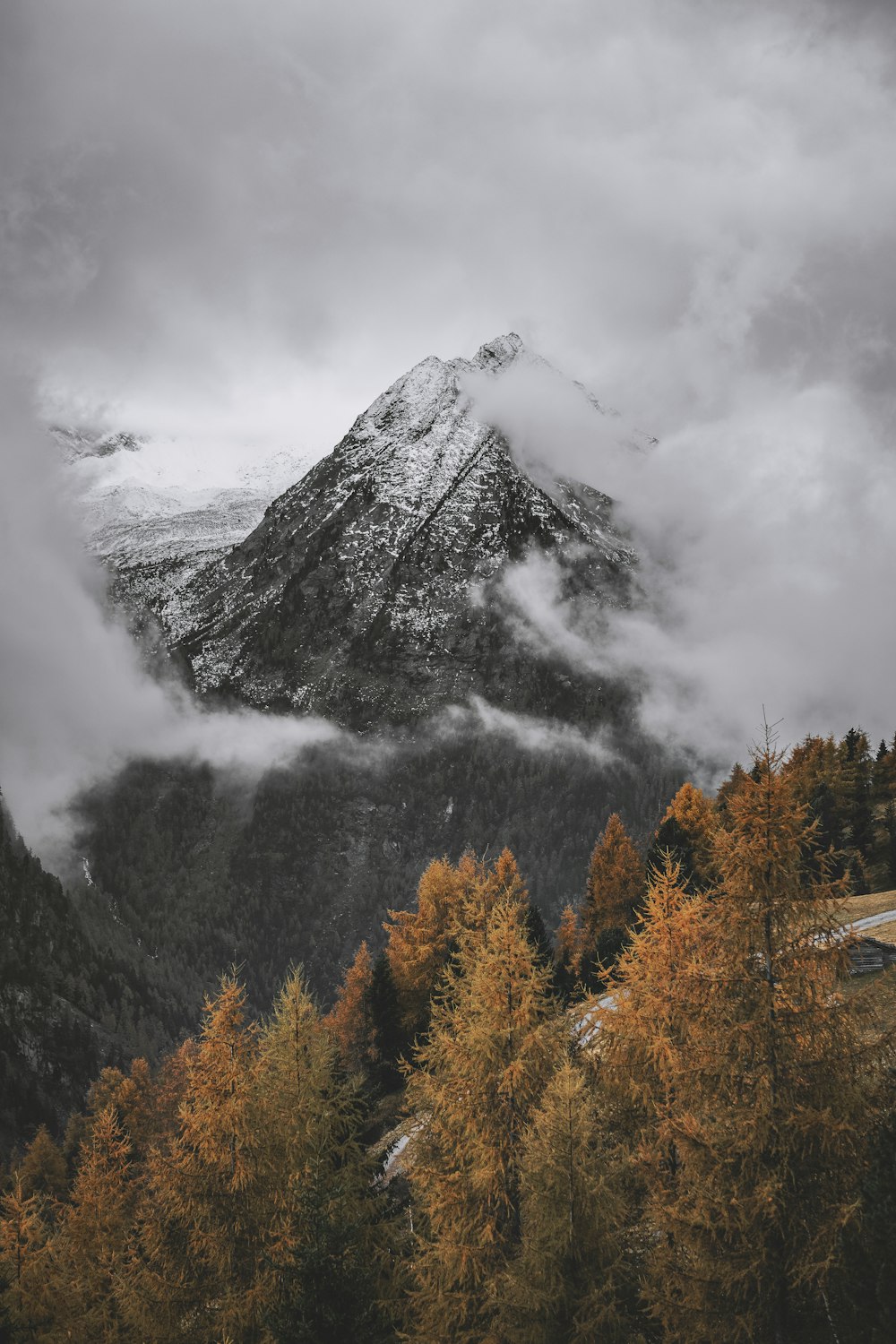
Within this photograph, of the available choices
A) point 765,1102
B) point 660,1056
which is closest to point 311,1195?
point 660,1056

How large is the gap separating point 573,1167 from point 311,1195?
6.17 metres

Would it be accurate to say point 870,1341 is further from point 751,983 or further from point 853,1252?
point 751,983

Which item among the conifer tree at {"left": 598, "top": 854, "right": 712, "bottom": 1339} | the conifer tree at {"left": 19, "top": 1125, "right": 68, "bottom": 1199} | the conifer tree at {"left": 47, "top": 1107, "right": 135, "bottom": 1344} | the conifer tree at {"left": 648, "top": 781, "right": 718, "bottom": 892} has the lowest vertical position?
the conifer tree at {"left": 19, "top": 1125, "right": 68, "bottom": 1199}

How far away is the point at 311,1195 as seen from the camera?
1670cm

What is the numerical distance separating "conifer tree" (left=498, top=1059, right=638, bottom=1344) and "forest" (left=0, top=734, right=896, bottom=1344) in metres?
0.06

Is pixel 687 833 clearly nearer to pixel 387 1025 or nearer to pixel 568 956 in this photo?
pixel 568 956

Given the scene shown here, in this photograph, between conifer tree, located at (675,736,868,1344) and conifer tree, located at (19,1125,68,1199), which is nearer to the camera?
conifer tree, located at (675,736,868,1344)

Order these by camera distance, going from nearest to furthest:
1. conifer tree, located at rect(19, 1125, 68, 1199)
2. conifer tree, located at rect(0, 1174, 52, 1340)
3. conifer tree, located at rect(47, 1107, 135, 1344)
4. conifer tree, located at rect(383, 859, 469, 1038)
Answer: conifer tree, located at rect(47, 1107, 135, 1344) → conifer tree, located at rect(0, 1174, 52, 1340) → conifer tree, located at rect(383, 859, 469, 1038) → conifer tree, located at rect(19, 1125, 68, 1199)

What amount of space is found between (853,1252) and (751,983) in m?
4.16

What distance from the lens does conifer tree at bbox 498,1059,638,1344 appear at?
14.8 metres

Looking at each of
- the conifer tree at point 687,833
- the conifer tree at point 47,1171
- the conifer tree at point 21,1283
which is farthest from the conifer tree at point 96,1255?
the conifer tree at point 47,1171

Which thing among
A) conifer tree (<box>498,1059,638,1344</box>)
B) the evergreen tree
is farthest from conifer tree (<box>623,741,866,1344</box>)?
the evergreen tree

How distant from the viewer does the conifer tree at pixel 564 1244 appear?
1484 cm

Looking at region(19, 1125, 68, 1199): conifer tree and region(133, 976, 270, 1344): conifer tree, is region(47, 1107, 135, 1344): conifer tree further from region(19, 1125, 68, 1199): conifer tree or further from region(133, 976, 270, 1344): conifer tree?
region(19, 1125, 68, 1199): conifer tree
